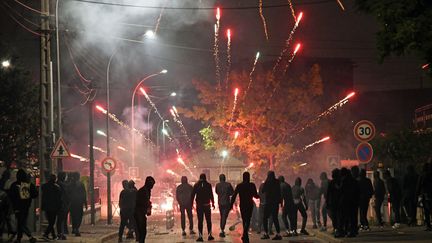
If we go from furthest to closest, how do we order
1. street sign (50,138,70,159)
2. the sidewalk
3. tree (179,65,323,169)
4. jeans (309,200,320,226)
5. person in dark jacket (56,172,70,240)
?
tree (179,65,323,169) < jeans (309,200,320,226) < street sign (50,138,70,159) < person in dark jacket (56,172,70,240) < the sidewalk

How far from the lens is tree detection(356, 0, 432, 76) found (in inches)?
580

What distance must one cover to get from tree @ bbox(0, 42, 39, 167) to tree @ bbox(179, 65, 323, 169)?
13355 millimetres

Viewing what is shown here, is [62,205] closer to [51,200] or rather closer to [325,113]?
[51,200]

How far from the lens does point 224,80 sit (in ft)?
175

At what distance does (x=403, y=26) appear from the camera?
1491cm

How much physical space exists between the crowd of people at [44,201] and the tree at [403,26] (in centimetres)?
894

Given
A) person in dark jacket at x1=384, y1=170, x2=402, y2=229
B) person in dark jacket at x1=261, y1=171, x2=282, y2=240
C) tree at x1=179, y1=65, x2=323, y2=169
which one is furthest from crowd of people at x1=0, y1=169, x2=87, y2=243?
tree at x1=179, y1=65, x2=323, y2=169

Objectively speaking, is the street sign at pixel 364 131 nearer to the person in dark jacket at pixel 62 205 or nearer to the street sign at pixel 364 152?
the street sign at pixel 364 152

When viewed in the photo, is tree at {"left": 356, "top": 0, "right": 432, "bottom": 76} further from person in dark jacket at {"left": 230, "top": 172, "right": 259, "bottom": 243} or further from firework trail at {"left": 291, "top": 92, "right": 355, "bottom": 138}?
firework trail at {"left": 291, "top": 92, "right": 355, "bottom": 138}

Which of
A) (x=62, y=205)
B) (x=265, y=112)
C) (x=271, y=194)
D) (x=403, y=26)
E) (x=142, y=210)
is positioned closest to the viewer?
(x=403, y=26)

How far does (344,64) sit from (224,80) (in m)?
47.1

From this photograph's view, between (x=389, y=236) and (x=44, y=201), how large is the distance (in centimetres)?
897

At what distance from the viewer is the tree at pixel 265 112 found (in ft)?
169

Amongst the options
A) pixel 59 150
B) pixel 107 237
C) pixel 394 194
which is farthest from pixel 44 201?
pixel 394 194
